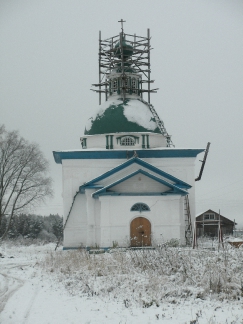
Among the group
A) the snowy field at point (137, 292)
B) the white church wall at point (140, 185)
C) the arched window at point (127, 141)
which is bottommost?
the snowy field at point (137, 292)

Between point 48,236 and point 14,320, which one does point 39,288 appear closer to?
point 14,320

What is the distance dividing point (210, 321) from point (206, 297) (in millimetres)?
1669

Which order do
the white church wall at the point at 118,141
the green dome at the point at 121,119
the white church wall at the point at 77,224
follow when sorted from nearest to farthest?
the white church wall at the point at 77,224 → the white church wall at the point at 118,141 → the green dome at the point at 121,119

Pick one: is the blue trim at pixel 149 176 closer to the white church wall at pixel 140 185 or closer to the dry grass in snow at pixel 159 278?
the white church wall at pixel 140 185

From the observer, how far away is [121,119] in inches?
974

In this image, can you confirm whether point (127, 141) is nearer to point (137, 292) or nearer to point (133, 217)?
point (133, 217)

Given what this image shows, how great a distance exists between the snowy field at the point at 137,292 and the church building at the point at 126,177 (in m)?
8.89

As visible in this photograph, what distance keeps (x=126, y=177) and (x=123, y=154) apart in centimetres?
305

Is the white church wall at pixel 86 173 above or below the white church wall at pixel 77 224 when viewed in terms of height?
above

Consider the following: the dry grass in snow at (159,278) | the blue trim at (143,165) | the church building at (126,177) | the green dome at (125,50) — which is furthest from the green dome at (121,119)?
the dry grass in snow at (159,278)

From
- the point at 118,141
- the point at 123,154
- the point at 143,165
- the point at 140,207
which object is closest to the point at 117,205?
the point at 140,207

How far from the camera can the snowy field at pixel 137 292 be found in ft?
23.1

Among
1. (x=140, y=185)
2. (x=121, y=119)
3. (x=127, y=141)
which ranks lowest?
(x=140, y=185)

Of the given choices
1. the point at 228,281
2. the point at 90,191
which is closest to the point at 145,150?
the point at 90,191
